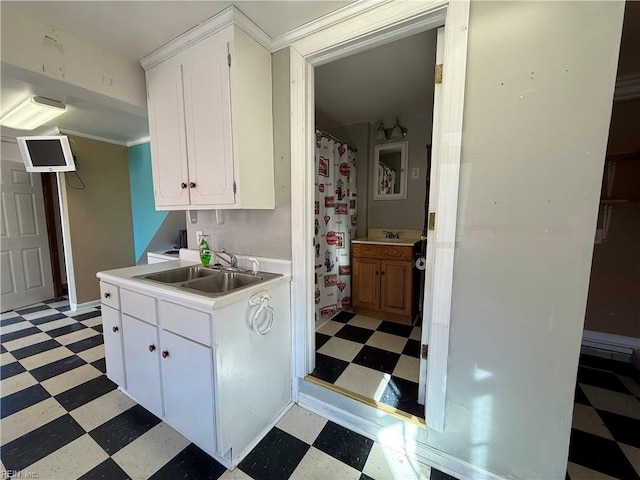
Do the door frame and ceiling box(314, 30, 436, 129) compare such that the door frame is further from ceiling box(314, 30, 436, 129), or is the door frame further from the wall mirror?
the wall mirror

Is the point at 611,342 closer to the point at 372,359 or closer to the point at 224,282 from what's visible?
the point at 372,359

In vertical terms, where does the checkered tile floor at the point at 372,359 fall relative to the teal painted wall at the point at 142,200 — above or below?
below

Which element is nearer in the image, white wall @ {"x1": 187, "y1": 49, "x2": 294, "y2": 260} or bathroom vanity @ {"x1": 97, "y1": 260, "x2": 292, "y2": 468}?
bathroom vanity @ {"x1": 97, "y1": 260, "x2": 292, "y2": 468}

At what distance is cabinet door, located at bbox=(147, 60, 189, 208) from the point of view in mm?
1552

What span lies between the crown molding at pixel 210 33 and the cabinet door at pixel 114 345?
5.29ft

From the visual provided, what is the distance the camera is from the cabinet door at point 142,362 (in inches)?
54.8

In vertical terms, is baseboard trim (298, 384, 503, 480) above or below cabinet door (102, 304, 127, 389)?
below

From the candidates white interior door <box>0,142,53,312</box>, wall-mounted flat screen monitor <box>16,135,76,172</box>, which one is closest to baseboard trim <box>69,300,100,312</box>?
white interior door <box>0,142,53,312</box>

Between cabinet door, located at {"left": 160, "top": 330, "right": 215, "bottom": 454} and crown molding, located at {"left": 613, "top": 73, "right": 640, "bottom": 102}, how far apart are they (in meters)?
3.17

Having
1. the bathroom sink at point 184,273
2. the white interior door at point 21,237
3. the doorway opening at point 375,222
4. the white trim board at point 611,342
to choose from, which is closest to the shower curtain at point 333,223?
the doorway opening at point 375,222

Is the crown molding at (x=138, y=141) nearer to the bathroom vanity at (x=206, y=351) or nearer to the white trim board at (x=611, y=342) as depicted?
the bathroom vanity at (x=206, y=351)

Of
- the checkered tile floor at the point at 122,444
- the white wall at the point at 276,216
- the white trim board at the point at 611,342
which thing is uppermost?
the white wall at the point at 276,216

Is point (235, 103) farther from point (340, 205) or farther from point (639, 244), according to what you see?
point (639, 244)

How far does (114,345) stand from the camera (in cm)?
163
